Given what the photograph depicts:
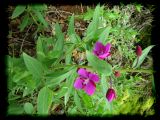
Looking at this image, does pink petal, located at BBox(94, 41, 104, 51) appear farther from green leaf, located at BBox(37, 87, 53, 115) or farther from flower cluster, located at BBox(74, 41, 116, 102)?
green leaf, located at BBox(37, 87, 53, 115)

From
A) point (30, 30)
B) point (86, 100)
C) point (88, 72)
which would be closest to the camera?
point (88, 72)

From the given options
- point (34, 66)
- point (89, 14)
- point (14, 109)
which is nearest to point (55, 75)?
point (34, 66)

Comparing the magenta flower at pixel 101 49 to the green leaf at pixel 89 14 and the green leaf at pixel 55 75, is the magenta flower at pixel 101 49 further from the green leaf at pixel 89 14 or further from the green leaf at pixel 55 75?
the green leaf at pixel 89 14


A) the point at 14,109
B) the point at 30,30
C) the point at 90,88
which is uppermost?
the point at 30,30

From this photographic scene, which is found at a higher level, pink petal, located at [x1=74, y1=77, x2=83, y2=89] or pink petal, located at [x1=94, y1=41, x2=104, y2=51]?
pink petal, located at [x1=94, y1=41, x2=104, y2=51]

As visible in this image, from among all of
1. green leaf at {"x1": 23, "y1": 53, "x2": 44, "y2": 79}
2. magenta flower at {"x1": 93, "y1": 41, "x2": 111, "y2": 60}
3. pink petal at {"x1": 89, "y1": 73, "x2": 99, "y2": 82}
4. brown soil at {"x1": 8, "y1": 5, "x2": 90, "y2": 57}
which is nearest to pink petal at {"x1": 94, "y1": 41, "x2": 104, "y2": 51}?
magenta flower at {"x1": 93, "y1": 41, "x2": 111, "y2": 60}

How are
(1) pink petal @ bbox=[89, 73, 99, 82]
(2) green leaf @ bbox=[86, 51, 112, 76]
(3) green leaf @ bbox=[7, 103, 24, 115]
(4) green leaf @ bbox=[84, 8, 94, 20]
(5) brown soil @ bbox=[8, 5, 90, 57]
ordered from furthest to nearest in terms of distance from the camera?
1. (4) green leaf @ bbox=[84, 8, 94, 20]
2. (5) brown soil @ bbox=[8, 5, 90, 57]
3. (3) green leaf @ bbox=[7, 103, 24, 115]
4. (1) pink petal @ bbox=[89, 73, 99, 82]
5. (2) green leaf @ bbox=[86, 51, 112, 76]

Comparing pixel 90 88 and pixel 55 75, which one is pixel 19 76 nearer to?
pixel 55 75

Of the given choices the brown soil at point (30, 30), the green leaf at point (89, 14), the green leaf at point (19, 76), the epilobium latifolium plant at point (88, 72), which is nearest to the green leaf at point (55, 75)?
the epilobium latifolium plant at point (88, 72)

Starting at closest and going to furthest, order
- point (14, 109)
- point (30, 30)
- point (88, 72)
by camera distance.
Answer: point (88, 72)
point (14, 109)
point (30, 30)
